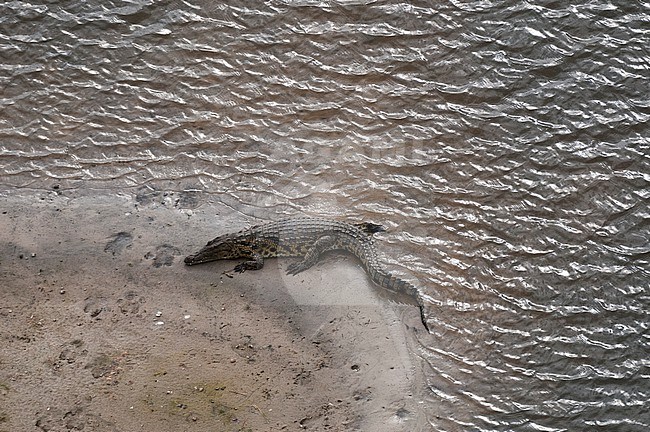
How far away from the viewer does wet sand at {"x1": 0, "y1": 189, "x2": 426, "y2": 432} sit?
18.9ft

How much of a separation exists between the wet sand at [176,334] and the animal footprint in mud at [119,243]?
15mm

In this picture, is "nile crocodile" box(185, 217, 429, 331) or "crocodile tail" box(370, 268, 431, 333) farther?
"nile crocodile" box(185, 217, 429, 331)

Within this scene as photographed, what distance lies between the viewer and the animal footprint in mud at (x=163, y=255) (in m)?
7.02

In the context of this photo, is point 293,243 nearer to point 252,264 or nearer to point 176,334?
point 252,264

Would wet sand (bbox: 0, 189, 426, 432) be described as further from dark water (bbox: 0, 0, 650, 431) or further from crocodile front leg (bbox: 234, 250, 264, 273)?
dark water (bbox: 0, 0, 650, 431)

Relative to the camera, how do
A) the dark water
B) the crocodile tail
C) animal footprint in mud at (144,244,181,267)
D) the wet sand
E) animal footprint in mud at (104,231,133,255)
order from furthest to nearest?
animal footprint in mud at (104,231,133,255) < animal footprint in mud at (144,244,181,267) < the crocodile tail < the dark water < the wet sand

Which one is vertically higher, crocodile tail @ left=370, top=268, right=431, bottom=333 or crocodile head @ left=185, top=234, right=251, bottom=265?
crocodile tail @ left=370, top=268, right=431, bottom=333

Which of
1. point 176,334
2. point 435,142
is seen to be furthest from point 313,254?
point 435,142

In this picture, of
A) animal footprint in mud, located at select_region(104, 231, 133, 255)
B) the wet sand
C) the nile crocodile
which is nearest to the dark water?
the nile crocodile

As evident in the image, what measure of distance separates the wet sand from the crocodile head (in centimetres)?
10

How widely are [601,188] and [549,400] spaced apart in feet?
6.93

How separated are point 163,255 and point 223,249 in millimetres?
517

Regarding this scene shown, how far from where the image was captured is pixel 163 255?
7098 millimetres

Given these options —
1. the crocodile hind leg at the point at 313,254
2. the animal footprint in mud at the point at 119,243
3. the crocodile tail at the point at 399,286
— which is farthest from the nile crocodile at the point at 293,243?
the animal footprint in mud at the point at 119,243
